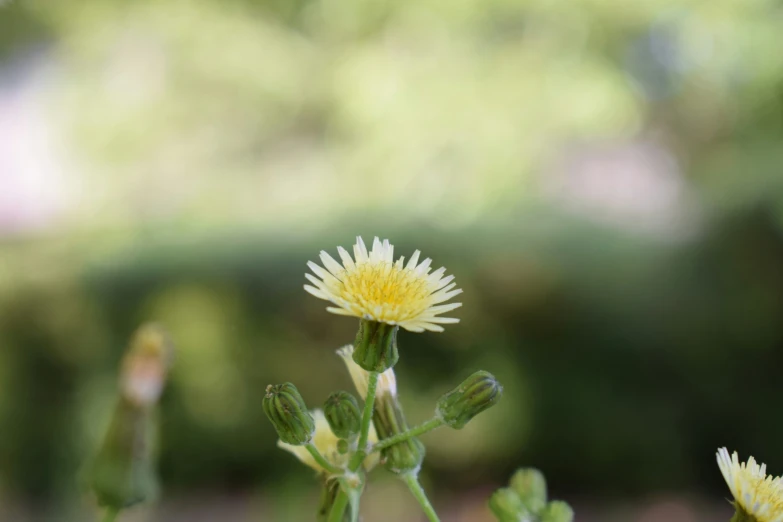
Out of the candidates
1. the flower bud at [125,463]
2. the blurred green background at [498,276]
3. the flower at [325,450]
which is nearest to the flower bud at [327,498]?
the flower at [325,450]

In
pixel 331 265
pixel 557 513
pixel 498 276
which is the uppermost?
pixel 498 276

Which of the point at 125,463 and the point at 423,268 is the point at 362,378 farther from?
the point at 125,463

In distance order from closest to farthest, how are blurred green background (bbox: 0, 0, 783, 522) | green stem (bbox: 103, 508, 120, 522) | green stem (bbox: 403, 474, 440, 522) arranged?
1. green stem (bbox: 403, 474, 440, 522)
2. green stem (bbox: 103, 508, 120, 522)
3. blurred green background (bbox: 0, 0, 783, 522)

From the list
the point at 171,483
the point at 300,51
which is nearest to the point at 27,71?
the point at 300,51

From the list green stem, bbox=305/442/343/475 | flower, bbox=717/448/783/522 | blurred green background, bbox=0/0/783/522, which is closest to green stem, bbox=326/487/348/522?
green stem, bbox=305/442/343/475

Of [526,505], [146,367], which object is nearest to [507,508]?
[526,505]

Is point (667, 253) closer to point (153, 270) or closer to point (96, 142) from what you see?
point (153, 270)

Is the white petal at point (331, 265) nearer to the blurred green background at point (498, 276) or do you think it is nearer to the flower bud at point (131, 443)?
the flower bud at point (131, 443)

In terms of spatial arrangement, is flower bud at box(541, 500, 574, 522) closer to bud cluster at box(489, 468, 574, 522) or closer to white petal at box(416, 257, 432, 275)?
bud cluster at box(489, 468, 574, 522)
